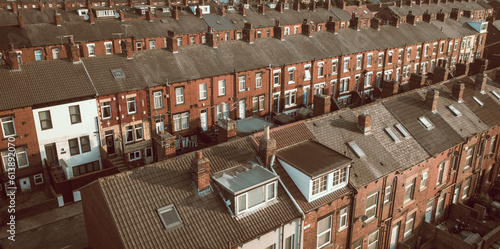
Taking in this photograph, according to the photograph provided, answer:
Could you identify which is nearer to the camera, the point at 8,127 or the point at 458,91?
the point at 8,127

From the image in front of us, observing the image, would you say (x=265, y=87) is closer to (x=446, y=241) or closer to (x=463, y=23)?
(x=446, y=241)

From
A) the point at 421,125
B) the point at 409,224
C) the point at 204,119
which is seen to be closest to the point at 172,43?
the point at 204,119

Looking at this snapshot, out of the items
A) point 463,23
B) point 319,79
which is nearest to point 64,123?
point 319,79

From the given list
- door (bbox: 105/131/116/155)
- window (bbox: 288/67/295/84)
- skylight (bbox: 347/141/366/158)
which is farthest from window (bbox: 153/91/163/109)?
skylight (bbox: 347/141/366/158)

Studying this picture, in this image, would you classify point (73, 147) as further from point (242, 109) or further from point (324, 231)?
point (324, 231)

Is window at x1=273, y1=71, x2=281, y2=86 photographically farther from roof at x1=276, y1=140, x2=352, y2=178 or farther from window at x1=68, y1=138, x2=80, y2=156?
roof at x1=276, y1=140, x2=352, y2=178

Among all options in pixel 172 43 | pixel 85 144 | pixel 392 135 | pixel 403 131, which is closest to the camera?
pixel 392 135
